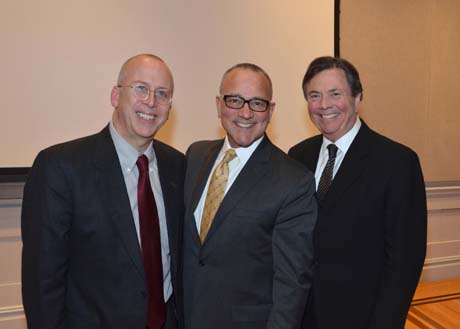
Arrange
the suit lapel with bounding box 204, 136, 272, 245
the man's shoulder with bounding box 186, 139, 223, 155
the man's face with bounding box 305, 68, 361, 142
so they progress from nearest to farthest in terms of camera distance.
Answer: the suit lapel with bounding box 204, 136, 272, 245
the man's face with bounding box 305, 68, 361, 142
the man's shoulder with bounding box 186, 139, 223, 155

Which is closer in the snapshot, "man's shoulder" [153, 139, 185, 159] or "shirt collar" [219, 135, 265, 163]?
"shirt collar" [219, 135, 265, 163]

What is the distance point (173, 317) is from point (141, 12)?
2.14m

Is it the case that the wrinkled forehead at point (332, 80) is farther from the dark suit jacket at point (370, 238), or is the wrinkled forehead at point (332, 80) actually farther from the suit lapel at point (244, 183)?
the suit lapel at point (244, 183)

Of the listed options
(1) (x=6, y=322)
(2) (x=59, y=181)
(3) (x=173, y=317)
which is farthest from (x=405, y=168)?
(1) (x=6, y=322)

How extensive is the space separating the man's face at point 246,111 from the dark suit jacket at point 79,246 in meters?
0.52

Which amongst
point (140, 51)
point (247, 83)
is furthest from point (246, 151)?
point (140, 51)

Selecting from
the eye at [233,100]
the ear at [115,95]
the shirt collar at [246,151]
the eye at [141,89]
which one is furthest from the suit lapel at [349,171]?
the ear at [115,95]

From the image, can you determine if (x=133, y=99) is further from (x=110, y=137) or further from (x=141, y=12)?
(x=141, y=12)

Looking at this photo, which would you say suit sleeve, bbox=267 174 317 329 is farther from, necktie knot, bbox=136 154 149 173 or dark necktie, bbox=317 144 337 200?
necktie knot, bbox=136 154 149 173

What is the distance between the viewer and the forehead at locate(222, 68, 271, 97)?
1.75m

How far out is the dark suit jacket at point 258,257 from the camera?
159 centimetres

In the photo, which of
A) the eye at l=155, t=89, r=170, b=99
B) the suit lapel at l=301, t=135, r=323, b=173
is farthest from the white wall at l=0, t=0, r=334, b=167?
the eye at l=155, t=89, r=170, b=99

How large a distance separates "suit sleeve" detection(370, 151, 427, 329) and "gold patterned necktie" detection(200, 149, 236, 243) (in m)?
0.69

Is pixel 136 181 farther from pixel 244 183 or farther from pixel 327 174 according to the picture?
pixel 327 174
